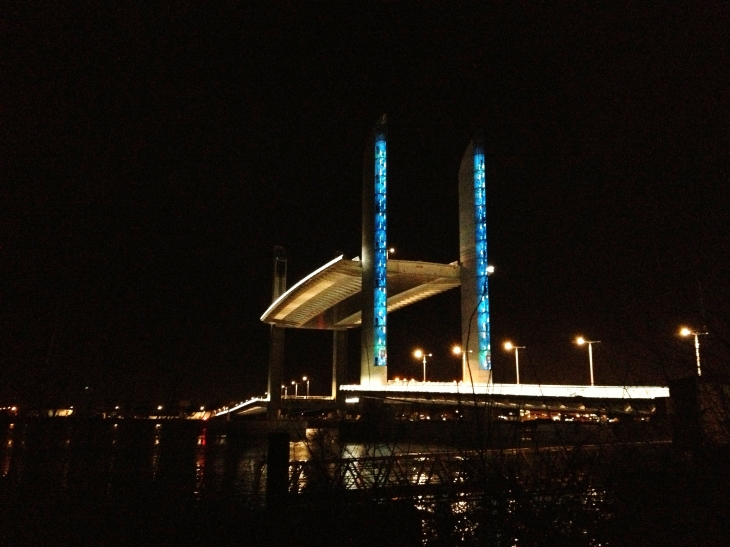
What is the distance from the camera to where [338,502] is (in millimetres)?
4574

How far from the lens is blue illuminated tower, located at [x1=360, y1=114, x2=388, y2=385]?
43.1m

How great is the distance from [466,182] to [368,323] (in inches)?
492

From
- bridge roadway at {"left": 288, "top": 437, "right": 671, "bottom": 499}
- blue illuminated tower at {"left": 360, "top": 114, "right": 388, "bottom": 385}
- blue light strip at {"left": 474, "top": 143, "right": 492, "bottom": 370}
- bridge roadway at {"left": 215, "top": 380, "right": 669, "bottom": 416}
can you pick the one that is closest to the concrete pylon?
bridge roadway at {"left": 215, "top": 380, "right": 669, "bottom": 416}

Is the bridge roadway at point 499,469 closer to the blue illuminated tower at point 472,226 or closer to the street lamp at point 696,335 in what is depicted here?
the street lamp at point 696,335

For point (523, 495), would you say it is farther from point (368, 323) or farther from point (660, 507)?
point (368, 323)

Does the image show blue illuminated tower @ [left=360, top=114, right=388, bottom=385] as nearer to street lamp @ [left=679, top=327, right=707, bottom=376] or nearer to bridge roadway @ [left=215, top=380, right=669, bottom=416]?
bridge roadway @ [left=215, top=380, right=669, bottom=416]

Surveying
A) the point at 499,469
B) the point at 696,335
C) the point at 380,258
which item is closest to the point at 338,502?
the point at 499,469

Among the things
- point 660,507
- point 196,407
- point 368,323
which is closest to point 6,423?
point 196,407

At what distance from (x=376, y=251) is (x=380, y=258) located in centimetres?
57

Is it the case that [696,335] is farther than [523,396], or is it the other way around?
[523,396]

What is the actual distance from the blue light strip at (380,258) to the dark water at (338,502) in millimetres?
37738

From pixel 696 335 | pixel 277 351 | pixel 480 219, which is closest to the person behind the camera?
pixel 696 335

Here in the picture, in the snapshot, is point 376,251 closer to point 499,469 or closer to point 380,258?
point 380,258

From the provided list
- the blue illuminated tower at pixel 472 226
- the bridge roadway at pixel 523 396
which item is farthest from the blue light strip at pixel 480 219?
the bridge roadway at pixel 523 396
